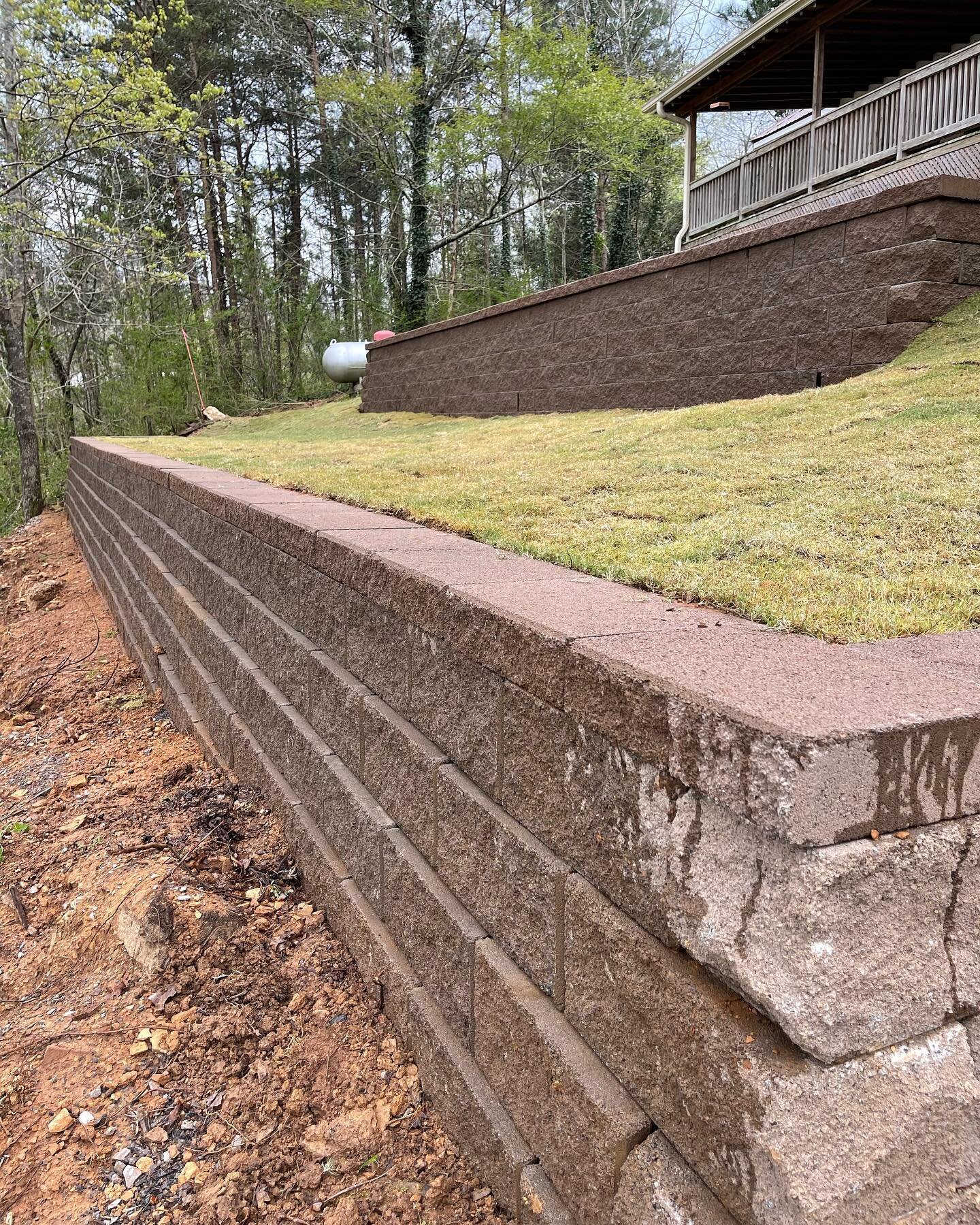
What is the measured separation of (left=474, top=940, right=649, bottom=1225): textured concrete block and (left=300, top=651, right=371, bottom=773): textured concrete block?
961 millimetres

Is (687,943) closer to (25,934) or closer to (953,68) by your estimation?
Answer: (25,934)

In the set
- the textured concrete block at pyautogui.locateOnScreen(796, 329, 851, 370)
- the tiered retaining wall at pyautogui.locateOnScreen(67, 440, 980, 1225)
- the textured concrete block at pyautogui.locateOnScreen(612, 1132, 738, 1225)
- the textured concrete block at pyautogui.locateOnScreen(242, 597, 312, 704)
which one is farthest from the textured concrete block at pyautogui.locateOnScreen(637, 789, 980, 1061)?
the textured concrete block at pyautogui.locateOnScreen(796, 329, 851, 370)

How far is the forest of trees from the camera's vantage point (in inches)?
598

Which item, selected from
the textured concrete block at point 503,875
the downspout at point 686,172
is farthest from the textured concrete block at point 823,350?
the downspout at point 686,172

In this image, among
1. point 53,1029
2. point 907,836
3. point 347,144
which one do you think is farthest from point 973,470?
point 347,144

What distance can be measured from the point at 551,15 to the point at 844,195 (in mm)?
16348

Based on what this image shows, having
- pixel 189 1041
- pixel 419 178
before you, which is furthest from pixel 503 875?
pixel 419 178

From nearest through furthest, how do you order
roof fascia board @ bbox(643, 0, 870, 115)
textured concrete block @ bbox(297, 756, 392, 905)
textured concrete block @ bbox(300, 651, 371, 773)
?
textured concrete block @ bbox(297, 756, 392, 905) → textured concrete block @ bbox(300, 651, 371, 773) → roof fascia board @ bbox(643, 0, 870, 115)

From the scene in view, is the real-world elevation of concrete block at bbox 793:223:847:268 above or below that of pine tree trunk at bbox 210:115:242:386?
below

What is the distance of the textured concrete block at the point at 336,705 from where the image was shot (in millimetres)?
2760

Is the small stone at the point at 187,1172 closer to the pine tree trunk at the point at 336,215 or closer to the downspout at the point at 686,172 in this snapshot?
the downspout at the point at 686,172

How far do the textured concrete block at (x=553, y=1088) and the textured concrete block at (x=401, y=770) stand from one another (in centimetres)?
42

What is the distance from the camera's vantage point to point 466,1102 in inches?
79.3

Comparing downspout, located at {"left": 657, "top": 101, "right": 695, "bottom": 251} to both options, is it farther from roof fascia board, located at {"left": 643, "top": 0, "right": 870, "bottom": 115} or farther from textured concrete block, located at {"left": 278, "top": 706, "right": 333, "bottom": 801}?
textured concrete block, located at {"left": 278, "top": 706, "right": 333, "bottom": 801}
